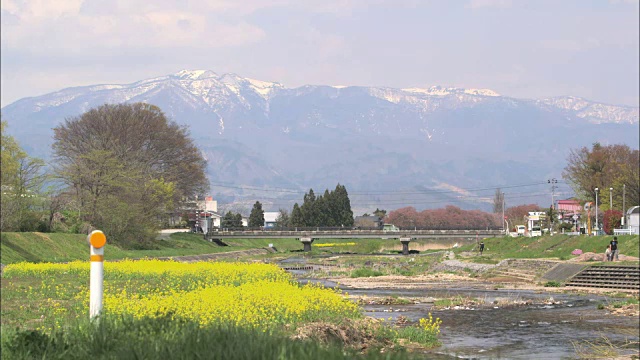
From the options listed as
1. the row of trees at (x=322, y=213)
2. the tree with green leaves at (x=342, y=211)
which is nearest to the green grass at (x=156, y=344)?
the row of trees at (x=322, y=213)

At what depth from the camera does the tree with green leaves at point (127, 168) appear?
9050 cm

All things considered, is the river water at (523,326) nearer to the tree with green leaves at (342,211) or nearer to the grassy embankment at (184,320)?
the grassy embankment at (184,320)

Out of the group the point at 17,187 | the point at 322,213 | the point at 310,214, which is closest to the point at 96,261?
the point at 17,187

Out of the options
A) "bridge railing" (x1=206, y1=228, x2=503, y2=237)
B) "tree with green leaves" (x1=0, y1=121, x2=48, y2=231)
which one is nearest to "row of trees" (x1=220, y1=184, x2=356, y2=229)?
"bridge railing" (x1=206, y1=228, x2=503, y2=237)

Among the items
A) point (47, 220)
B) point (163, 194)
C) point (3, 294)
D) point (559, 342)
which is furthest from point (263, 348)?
point (163, 194)

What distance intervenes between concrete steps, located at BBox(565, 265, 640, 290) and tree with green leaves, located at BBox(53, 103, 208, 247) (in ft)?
165

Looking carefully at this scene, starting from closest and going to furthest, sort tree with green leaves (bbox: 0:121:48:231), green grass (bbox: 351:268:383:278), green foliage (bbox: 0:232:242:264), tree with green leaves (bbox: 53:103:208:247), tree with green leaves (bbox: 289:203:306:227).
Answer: green foliage (bbox: 0:232:242:264), green grass (bbox: 351:268:383:278), tree with green leaves (bbox: 0:121:48:231), tree with green leaves (bbox: 53:103:208:247), tree with green leaves (bbox: 289:203:306:227)

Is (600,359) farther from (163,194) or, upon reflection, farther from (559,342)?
(163,194)

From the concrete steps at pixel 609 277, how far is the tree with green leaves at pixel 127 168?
50152 mm

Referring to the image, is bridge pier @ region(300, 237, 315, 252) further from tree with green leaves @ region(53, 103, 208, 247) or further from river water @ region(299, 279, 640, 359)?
river water @ region(299, 279, 640, 359)

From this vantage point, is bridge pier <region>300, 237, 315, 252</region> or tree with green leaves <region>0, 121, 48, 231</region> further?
bridge pier <region>300, 237, 315, 252</region>

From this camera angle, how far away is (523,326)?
3050 centimetres

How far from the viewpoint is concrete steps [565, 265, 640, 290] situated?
50094mm

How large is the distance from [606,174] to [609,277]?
71147mm
